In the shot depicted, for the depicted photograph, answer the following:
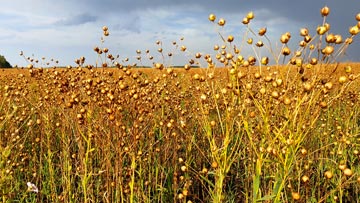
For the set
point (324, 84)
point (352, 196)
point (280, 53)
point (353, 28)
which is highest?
point (353, 28)

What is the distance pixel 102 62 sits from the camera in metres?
2.88

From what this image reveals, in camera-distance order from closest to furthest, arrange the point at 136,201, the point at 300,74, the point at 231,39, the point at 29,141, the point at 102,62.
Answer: the point at 300,74
the point at 231,39
the point at 136,201
the point at 102,62
the point at 29,141

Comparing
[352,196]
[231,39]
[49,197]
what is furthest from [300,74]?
[49,197]

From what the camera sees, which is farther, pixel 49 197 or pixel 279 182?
pixel 49 197

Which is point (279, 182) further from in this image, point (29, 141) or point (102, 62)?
point (29, 141)

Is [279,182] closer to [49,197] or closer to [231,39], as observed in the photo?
[231,39]

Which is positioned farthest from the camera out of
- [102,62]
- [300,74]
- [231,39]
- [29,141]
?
[29,141]

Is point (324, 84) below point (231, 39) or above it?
below

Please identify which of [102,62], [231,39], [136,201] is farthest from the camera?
[102,62]

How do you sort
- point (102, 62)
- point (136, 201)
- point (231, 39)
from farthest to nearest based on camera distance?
point (102, 62)
point (136, 201)
point (231, 39)

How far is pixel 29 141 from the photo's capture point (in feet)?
13.6

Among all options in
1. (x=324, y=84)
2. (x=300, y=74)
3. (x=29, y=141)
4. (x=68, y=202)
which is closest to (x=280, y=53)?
(x=300, y=74)

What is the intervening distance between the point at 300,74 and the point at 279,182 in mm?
547

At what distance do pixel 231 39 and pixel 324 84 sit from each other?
59 centimetres
